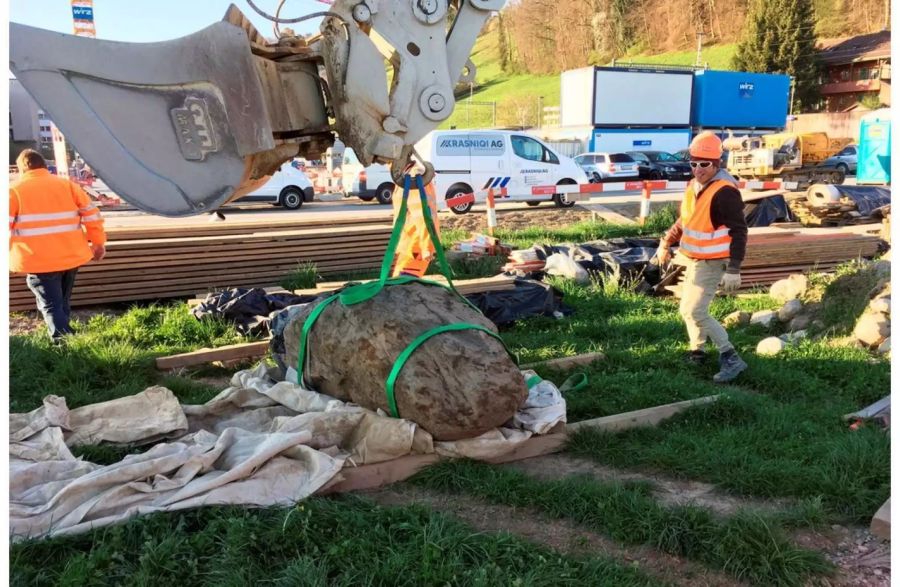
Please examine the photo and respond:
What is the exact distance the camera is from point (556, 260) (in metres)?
9.76

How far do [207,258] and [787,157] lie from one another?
77.7ft

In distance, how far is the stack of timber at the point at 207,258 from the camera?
829cm

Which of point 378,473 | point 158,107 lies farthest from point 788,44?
point 158,107

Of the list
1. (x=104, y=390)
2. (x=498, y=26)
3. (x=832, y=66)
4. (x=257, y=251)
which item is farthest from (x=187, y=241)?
(x=498, y=26)

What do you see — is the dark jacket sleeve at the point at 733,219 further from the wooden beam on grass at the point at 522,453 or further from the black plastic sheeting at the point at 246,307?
the black plastic sheeting at the point at 246,307

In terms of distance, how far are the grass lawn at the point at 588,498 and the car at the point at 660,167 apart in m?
22.7

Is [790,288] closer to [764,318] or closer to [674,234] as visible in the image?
[764,318]

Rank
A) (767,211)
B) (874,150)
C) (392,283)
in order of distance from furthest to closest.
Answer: (874,150) < (767,211) < (392,283)

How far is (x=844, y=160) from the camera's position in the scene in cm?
2878

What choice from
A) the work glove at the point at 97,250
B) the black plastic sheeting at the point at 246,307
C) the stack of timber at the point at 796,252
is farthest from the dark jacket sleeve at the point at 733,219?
the work glove at the point at 97,250

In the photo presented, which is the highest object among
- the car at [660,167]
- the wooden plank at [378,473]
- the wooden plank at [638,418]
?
the car at [660,167]

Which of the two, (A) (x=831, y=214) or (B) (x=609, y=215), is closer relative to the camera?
(A) (x=831, y=214)

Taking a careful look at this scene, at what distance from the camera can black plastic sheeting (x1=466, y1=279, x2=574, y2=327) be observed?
775cm

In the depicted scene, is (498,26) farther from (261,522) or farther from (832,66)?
(261,522)
